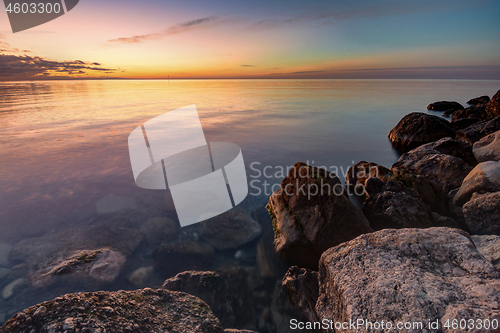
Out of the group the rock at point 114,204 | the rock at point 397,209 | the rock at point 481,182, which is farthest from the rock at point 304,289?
the rock at point 114,204

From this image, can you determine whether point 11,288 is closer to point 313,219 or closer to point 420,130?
point 313,219

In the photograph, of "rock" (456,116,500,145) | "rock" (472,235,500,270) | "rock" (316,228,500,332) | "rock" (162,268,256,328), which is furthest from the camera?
"rock" (456,116,500,145)

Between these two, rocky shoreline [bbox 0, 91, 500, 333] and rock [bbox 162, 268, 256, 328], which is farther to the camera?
rock [bbox 162, 268, 256, 328]

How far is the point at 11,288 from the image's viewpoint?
14.1ft

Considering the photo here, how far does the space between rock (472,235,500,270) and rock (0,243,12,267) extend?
7780 millimetres

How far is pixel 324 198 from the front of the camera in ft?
14.6

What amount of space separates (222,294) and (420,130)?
11.7 meters

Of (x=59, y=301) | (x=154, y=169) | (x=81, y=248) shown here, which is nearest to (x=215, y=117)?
(x=154, y=169)

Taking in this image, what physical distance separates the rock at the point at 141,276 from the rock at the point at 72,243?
628mm

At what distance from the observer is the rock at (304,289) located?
3.46 m

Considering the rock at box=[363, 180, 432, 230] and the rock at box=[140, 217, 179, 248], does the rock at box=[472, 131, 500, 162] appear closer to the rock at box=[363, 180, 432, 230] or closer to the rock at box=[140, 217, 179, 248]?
the rock at box=[363, 180, 432, 230]

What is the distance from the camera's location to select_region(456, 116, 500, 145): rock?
8.53 metres

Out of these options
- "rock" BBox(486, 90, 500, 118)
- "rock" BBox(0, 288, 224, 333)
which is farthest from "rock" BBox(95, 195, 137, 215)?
"rock" BBox(486, 90, 500, 118)

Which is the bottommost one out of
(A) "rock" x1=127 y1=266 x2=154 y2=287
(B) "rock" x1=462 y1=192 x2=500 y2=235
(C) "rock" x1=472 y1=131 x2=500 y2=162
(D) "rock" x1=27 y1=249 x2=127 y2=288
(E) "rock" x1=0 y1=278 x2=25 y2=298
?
(A) "rock" x1=127 y1=266 x2=154 y2=287
